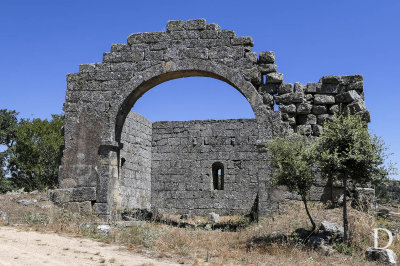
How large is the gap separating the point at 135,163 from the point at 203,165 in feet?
9.03

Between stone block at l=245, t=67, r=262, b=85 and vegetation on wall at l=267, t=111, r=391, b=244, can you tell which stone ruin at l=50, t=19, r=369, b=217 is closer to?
stone block at l=245, t=67, r=262, b=85

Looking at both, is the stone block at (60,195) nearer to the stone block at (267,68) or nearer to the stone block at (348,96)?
the stone block at (267,68)

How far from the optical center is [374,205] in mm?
9102

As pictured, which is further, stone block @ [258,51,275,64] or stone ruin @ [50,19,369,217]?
stone block @ [258,51,275,64]

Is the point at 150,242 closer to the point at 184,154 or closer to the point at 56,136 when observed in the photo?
the point at 184,154

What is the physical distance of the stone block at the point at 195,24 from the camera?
10.2 meters

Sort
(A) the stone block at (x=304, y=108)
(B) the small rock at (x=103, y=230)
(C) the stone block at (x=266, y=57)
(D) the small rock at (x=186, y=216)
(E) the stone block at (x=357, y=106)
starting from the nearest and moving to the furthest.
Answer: (B) the small rock at (x=103, y=230)
(E) the stone block at (x=357, y=106)
(A) the stone block at (x=304, y=108)
(C) the stone block at (x=266, y=57)
(D) the small rock at (x=186, y=216)

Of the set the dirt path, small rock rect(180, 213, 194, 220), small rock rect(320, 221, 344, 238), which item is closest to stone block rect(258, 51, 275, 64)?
small rock rect(320, 221, 344, 238)

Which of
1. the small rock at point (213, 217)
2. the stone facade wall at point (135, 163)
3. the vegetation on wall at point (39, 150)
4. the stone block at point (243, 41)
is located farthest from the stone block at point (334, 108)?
the vegetation on wall at point (39, 150)

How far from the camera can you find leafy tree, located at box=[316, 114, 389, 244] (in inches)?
282

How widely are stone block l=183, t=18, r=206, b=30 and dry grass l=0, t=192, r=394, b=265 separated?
483 cm

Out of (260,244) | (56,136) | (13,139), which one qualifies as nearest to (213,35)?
(260,244)

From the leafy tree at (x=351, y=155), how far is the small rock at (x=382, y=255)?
0.56 metres

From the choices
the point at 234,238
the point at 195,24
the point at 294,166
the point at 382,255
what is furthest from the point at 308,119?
the point at 382,255
